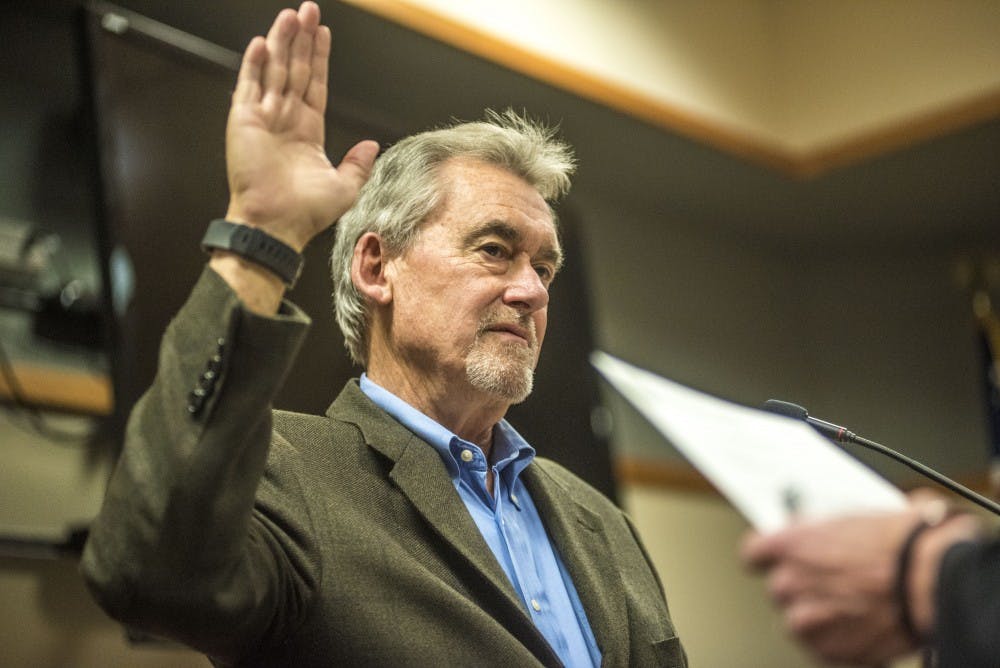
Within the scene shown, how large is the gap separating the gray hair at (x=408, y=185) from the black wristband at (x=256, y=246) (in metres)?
0.48

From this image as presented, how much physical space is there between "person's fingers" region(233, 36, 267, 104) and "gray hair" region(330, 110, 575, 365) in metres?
0.42

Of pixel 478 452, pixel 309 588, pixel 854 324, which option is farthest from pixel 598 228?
pixel 309 588

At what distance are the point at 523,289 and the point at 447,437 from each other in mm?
212

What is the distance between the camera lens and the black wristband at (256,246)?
0.95m

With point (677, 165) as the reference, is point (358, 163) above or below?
below

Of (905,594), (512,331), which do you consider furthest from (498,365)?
(905,594)

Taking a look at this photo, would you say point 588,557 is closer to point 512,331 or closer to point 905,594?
point 512,331

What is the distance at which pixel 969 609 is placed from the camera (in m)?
0.71

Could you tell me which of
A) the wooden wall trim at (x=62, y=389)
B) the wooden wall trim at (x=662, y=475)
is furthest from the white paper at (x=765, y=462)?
the wooden wall trim at (x=662, y=475)

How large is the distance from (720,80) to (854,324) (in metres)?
0.75

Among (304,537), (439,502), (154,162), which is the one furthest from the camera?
(154,162)

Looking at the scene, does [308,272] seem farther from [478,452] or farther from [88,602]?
[88,602]

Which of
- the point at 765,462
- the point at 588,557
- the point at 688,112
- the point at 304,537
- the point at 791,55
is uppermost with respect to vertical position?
the point at 791,55

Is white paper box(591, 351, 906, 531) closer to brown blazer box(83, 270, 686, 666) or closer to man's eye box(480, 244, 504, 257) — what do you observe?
brown blazer box(83, 270, 686, 666)
